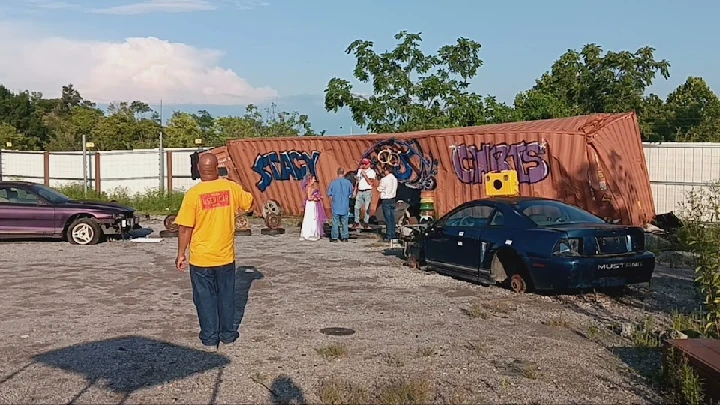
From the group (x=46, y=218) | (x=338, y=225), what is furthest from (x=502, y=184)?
(x=46, y=218)

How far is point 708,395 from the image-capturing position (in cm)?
587

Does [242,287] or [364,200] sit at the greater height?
[364,200]

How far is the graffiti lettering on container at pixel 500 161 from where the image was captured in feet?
63.7

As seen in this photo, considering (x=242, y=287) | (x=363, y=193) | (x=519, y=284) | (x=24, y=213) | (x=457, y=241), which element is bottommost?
(x=242, y=287)

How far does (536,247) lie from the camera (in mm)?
10484

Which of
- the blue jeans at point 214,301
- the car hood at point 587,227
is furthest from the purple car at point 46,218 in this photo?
the car hood at point 587,227

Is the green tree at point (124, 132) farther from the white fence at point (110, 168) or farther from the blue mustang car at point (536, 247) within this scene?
the blue mustang car at point (536, 247)

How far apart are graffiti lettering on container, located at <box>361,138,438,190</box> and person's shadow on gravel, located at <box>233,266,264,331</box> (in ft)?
29.9

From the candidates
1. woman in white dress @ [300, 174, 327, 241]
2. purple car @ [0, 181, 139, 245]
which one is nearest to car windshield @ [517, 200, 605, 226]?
woman in white dress @ [300, 174, 327, 241]

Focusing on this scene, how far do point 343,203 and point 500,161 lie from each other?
15.3ft

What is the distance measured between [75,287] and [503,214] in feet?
20.4

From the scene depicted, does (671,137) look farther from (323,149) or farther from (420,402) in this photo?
(420,402)

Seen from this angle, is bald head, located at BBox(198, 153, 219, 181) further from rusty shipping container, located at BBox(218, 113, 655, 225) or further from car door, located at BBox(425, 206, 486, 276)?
rusty shipping container, located at BBox(218, 113, 655, 225)

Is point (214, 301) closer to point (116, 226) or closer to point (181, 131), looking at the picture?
point (116, 226)
